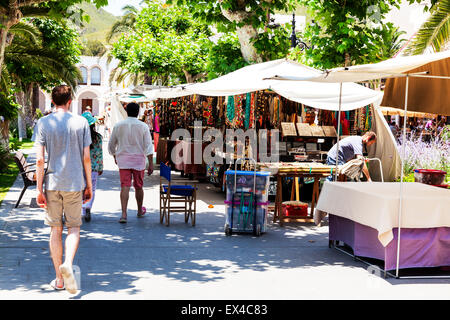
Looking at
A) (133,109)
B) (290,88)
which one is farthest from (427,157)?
(133,109)

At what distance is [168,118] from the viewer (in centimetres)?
1952

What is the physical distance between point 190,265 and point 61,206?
1835 mm

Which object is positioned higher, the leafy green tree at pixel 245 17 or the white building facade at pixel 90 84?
the white building facade at pixel 90 84

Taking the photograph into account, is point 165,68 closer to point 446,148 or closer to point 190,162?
point 190,162

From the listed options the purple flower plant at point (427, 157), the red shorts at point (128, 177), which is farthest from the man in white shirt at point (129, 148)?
the purple flower plant at point (427, 157)

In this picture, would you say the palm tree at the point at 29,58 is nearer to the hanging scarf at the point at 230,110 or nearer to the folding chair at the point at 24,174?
the hanging scarf at the point at 230,110

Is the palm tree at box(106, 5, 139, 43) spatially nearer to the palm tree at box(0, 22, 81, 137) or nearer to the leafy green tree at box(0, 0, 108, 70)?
the palm tree at box(0, 22, 81, 137)

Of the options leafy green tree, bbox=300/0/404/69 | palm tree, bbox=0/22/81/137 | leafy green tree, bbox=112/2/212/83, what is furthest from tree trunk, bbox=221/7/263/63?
leafy green tree, bbox=112/2/212/83

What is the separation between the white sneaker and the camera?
542 centimetres

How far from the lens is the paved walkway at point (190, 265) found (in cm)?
589

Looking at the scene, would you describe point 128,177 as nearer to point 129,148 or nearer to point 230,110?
point 129,148

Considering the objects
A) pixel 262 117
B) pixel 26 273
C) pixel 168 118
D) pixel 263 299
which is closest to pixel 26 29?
pixel 168 118

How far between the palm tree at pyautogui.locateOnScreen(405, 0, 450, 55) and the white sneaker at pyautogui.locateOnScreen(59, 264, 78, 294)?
1335 centimetres

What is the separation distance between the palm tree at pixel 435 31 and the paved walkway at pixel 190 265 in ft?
27.7
